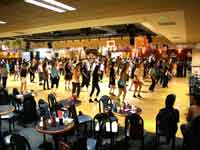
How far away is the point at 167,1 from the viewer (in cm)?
445

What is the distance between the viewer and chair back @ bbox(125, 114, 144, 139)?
5.76 metres

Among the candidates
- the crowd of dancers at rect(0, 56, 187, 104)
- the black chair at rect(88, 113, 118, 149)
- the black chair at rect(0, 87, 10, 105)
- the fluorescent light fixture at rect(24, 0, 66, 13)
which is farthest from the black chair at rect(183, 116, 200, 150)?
the black chair at rect(0, 87, 10, 105)

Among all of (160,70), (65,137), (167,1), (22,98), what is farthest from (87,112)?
(160,70)

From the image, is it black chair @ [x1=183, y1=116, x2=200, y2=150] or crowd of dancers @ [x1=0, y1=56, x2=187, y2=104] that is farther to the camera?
crowd of dancers @ [x1=0, y1=56, x2=187, y2=104]

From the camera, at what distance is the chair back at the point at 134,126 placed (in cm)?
576

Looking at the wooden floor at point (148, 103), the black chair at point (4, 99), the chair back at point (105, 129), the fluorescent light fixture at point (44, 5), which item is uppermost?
the fluorescent light fixture at point (44, 5)

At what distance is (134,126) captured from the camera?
228 inches

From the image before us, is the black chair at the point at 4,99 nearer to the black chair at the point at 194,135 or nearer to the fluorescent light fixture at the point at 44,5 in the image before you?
the fluorescent light fixture at the point at 44,5

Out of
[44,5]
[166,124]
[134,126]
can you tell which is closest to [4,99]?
[44,5]

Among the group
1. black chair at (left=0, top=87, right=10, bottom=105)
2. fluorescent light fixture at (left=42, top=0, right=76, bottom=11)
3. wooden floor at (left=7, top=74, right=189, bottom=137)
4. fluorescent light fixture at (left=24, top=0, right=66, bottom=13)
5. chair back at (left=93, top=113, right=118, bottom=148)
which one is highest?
fluorescent light fixture at (left=24, top=0, right=66, bottom=13)

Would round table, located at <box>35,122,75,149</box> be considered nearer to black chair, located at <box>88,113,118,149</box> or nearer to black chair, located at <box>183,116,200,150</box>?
black chair, located at <box>88,113,118,149</box>

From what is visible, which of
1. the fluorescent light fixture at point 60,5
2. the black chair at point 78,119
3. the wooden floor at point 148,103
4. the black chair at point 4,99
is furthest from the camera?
the black chair at point 4,99

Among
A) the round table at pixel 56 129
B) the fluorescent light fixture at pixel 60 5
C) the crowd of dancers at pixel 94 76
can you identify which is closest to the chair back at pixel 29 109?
the round table at pixel 56 129

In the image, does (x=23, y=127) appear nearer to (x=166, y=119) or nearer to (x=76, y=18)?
(x=76, y=18)
